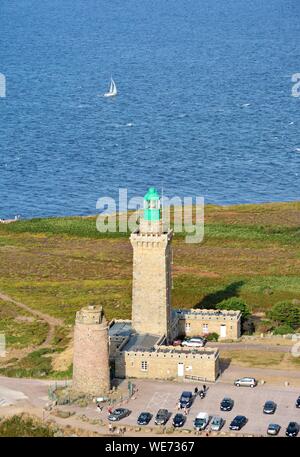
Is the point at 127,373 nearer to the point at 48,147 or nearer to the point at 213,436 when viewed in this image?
the point at 213,436

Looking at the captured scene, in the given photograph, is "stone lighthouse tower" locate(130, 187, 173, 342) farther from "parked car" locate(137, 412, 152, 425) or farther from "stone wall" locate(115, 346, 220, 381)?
"parked car" locate(137, 412, 152, 425)

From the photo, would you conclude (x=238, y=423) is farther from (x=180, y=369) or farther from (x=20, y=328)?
(x=20, y=328)

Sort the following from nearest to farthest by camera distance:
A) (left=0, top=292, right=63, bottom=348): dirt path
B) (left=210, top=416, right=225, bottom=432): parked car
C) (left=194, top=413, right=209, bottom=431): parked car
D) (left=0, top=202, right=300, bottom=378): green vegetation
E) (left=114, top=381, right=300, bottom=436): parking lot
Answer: (left=210, top=416, right=225, bottom=432): parked car < (left=194, top=413, right=209, bottom=431): parked car < (left=114, top=381, right=300, bottom=436): parking lot < (left=0, top=292, right=63, bottom=348): dirt path < (left=0, top=202, right=300, bottom=378): green vegetation

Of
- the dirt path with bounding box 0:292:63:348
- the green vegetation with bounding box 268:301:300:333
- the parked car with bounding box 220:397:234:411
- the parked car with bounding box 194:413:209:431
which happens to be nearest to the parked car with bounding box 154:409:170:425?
the parked car with bounding box 194:413:209:431

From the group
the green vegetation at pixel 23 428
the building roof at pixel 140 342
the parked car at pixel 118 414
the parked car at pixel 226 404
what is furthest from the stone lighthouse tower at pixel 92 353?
the parked car at pixel 226 404

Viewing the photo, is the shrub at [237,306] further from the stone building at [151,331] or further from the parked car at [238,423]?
the parked car at [238,423]
